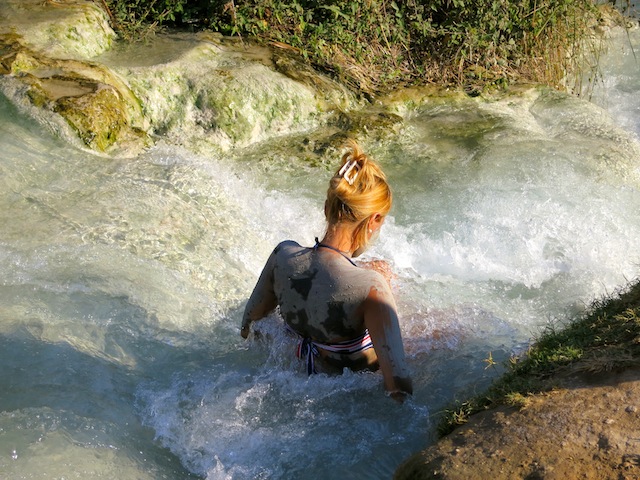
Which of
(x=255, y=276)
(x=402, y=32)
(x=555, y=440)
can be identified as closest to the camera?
(x=555, y=440)

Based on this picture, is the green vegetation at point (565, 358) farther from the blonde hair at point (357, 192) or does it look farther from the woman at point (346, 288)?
the blonde hair at point (357, 192)

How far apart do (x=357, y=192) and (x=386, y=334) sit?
0.59 metres

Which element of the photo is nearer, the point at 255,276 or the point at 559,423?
the point at 559,423

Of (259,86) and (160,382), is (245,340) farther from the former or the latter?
(259,86)

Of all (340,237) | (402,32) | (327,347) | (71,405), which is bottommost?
(71,405)

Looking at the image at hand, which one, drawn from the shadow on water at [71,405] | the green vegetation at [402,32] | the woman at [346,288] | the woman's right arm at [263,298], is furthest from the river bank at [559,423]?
the green vegetation at [402,32]

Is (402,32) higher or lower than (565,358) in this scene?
higher

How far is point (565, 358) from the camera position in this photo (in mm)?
3418

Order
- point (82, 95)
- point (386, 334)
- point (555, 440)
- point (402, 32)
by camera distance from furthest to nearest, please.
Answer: point (402, 32), point (82, 95), point (386, 334), point (555, 440)

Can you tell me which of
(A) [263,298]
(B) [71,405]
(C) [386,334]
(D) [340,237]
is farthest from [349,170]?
(B) [71,405]

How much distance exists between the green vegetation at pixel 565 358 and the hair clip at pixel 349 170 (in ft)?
3.42

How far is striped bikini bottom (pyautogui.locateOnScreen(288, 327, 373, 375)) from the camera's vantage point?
3.64 metres

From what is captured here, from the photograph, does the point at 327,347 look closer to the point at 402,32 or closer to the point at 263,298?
the point at 263,298

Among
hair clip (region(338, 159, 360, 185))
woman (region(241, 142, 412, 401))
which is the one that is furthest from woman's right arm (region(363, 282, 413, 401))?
hair clip (region(338, 159, 360, 185))
